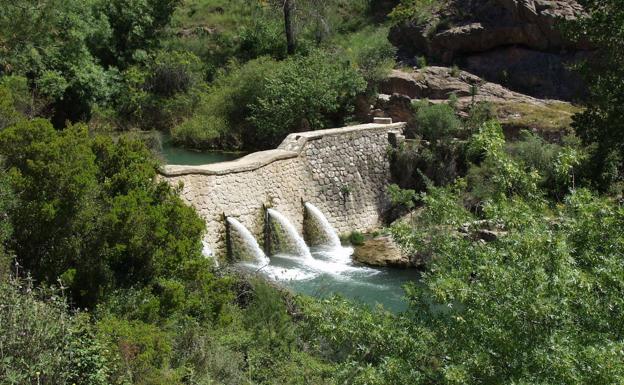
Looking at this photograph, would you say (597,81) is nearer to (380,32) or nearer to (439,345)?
(439,345)

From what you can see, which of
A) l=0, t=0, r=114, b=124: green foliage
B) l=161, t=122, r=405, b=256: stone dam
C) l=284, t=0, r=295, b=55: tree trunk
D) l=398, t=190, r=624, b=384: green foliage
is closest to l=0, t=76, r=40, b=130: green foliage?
l=0, t=0, r=114, b=124: green foliage

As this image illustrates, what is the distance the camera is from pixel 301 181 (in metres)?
18.1

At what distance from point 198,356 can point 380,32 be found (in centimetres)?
2287

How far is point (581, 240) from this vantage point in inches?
269

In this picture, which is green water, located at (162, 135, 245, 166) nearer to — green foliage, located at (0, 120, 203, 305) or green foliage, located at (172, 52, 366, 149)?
green foliage, located at (172, 52, 366, 149)

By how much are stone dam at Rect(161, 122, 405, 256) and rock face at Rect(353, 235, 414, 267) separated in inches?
52.1

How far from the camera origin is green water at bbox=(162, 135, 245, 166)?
2330cm

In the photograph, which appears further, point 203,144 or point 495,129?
point 203,144

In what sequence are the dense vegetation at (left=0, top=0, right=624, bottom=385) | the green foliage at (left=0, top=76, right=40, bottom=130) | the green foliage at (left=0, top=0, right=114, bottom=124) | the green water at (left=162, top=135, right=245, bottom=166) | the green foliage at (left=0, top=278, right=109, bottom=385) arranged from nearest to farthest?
the dense vegetation at (left=0, top=0, right=624, bottom=385)
the green foliage at (left=0, top=278, right=109, bottom=385)
the green foliage at (left=0, top=76, right=40, bottom=130)
the green foliage at (left=0, top=0, right=114, bottom=124)
the green water at (left=162, top=135, right=245, bottom=166)

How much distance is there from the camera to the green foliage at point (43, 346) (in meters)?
7.12

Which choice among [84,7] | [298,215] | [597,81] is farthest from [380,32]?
[597,81]

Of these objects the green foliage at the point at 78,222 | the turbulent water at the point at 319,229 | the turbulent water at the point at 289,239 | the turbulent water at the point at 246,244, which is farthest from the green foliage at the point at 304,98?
the green foliage at the point at 78,222

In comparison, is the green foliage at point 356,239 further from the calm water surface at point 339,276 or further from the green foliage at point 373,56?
the green foliage at point 373,56

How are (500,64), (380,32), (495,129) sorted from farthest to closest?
1. (380,32)
2. (500,64)
3. (495,129)
